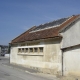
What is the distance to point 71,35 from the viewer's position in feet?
59.9

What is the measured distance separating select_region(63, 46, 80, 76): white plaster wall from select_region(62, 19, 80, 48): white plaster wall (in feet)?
3.86

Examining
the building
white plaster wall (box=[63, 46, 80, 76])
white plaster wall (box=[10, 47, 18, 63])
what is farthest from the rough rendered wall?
white plaster wall (box=[10, 47, 18, 63])

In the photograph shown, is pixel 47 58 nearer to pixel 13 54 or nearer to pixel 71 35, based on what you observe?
pixel 71 35

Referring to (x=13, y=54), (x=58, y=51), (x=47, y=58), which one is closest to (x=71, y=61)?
(x=58, y=51)

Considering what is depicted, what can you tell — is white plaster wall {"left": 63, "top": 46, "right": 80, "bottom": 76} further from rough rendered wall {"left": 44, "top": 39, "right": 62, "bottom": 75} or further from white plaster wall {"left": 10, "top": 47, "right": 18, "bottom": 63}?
white plaster wall {"left": 10, "top": 47, "right": 18, "bottom": 63}

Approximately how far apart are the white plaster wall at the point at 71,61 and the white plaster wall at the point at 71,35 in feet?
3.86

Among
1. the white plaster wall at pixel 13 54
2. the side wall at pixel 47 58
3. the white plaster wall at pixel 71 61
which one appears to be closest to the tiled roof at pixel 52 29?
the side wall at pixel 47 58

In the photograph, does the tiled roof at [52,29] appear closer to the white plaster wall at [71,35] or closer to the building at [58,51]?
the building at [58,51]

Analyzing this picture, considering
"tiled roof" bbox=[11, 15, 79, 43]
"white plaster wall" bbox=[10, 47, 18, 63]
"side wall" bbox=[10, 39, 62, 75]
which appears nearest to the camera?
"side wall" bbox=[10, 39, 62, 75]

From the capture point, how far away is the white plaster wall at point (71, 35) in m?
17.8

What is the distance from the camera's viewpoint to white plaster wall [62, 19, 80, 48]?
17.8m

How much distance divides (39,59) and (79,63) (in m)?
6.94

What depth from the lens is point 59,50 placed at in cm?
1798

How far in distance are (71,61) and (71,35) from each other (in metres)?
3.01
